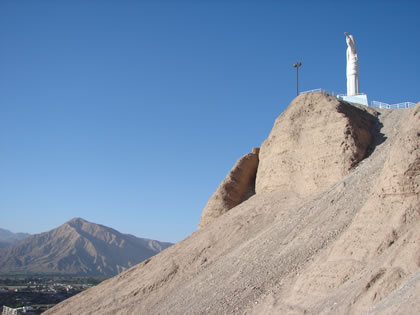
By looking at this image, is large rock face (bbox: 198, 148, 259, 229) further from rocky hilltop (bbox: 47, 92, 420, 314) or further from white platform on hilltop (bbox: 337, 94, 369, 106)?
white platform on hilltop (bbox: 337, 94, 369, 106)

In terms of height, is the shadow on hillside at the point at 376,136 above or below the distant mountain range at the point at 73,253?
above

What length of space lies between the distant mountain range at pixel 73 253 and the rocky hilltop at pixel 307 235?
375 ft

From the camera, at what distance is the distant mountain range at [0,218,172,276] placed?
5399 inches

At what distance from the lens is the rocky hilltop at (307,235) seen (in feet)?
36.5

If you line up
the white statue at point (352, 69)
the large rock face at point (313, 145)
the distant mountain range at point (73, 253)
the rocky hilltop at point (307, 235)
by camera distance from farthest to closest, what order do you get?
1. the distant mountain range at point (73, 253)
2. the white statue at point (352, 69)
3. the large rock face at point (313, 145)
4. the rocky hilltop at point (307, 235)

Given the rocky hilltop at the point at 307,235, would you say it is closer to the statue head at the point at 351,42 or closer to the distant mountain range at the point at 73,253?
the statue head at the point at 351,42

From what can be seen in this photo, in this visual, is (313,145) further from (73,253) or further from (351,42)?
(73,253)

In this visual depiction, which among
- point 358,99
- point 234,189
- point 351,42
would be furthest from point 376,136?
point 351,42

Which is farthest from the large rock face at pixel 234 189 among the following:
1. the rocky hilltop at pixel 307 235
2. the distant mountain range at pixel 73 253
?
the distant mountain range at pixel 73 253

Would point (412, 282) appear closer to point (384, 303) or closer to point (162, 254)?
point (384, 303)

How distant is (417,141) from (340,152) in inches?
358

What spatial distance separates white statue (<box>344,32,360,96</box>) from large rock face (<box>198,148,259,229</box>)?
28.0 feet

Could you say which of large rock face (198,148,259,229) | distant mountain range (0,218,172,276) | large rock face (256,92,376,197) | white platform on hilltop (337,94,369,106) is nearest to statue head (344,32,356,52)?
white platform on hilltop (337,94,369,106)

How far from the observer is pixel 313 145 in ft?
75.6
